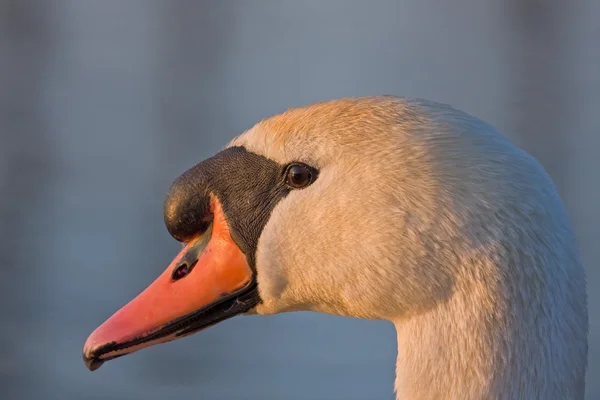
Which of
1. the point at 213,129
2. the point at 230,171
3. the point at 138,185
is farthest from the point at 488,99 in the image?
the point at 230,171

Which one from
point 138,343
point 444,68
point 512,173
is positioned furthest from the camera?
point 444,68

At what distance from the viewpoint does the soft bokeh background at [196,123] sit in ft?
23.2

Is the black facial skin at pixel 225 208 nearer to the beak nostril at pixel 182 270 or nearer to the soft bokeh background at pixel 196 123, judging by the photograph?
the beak nostril at pixel 182 270

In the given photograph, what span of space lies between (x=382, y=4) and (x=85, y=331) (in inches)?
451

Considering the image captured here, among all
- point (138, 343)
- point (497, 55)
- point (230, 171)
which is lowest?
point (497, 55)

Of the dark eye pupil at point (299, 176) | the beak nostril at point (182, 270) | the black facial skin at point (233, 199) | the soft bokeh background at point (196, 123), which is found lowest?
the soft bokeh background at point (196, 123)

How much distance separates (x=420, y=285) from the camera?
2.87 m

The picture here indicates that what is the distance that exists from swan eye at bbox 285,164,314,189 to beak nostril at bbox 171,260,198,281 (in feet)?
1.23

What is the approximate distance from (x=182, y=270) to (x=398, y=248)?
70cm

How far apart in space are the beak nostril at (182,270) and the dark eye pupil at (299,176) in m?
0.38

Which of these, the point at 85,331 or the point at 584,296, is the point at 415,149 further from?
the point at 85,331

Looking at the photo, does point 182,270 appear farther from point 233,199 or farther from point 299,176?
point 299,176

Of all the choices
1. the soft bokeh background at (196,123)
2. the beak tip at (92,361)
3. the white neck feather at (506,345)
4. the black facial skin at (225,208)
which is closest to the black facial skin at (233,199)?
the black facial skin at (225,208)

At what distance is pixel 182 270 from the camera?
3.35 metres
